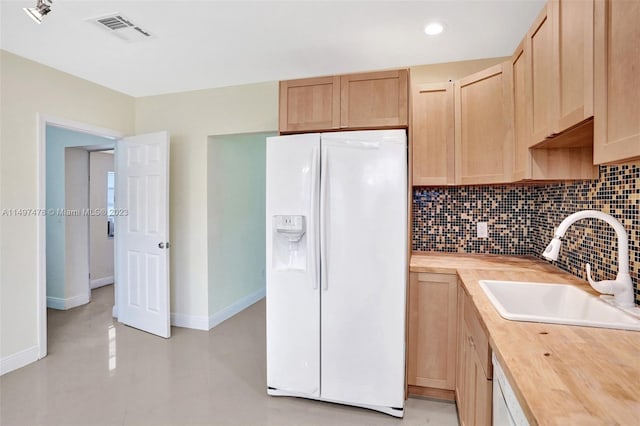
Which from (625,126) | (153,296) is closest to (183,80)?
(153,296)

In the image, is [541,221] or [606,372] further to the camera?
[541,221]

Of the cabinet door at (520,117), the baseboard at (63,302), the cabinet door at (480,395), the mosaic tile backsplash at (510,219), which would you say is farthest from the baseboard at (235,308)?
the cabinet door at (520,117)

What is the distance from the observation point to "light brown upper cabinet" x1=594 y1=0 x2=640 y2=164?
3.04 ft

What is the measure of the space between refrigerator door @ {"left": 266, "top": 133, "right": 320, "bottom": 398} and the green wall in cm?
153

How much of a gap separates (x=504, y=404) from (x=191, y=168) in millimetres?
3353

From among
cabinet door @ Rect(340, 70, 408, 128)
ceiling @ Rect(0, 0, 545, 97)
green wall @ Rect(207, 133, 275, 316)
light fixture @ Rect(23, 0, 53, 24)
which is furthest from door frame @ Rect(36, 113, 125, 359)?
cabinet door @ Rect(340, 70, 408, 128)

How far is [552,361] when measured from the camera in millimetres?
932

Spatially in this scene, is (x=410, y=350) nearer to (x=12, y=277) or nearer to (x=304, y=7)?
(x=304, y=7)

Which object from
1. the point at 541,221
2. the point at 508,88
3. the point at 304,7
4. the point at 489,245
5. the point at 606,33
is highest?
the point at 304,7

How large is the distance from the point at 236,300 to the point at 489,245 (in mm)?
2864

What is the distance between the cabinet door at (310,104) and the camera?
2184 mm

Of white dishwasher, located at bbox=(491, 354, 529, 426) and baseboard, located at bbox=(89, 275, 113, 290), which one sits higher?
white dishwasher, located at bbox=(491, 354, 529, 426)

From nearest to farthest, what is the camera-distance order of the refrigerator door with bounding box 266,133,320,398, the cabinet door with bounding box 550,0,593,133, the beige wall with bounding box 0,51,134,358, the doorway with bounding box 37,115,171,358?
the cabinet door with bounding box 550,0,593,133, the refrigerator door with bounding box 266,133,320,398, the beige wall with bounding box 0,51,134,358, the doorway with bounding box 37,115,171,358

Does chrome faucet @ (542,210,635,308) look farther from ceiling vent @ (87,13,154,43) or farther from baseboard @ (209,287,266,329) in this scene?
baseboard @ (209,287,266,329)
